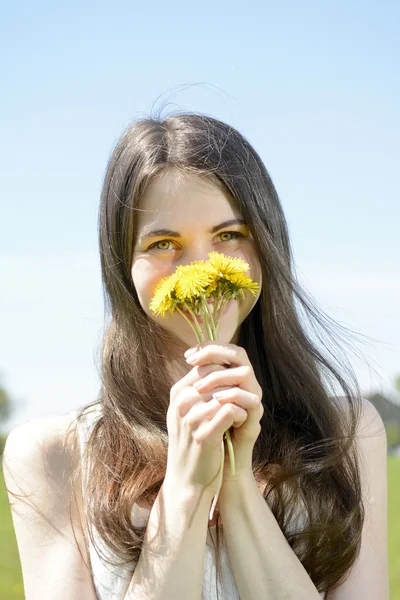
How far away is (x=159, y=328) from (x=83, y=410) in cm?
47

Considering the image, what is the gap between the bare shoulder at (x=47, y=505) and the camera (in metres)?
2.51

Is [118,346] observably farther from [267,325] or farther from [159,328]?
[267,325]

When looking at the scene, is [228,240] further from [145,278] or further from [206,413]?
[206,413]

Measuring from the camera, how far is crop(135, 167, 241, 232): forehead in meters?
2.47

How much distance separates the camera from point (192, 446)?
2148 mm

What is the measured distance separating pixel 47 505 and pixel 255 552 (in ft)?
2.44

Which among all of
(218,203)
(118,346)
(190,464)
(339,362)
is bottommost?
(190,464)

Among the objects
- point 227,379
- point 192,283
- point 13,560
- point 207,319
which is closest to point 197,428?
point 227,379

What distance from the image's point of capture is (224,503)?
2.34m

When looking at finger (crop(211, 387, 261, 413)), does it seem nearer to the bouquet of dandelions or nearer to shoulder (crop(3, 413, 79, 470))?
the bouquet of dandelions

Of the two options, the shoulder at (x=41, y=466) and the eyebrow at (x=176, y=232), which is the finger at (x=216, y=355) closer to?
the eyebrow at (x=176, y=232)

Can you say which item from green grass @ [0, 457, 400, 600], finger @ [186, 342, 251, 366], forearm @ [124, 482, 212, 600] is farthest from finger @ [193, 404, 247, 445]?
green grass @ [0, 457, 400, 600]

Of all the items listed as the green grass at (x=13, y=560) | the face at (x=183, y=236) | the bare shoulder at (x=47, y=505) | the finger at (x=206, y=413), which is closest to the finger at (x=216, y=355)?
the finger at (x=206, y=413)

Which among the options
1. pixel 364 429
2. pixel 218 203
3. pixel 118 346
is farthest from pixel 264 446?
pixel 218 203
